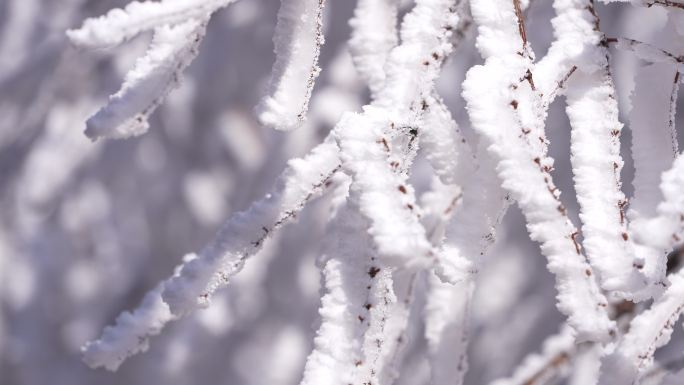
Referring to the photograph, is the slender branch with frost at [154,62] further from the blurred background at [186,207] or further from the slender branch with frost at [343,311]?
the blurred background at [186,207]

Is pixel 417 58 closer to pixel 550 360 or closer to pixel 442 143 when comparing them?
pixel 442 143

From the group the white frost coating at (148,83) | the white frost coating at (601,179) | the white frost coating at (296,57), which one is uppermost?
the white frost coating at (148,83)

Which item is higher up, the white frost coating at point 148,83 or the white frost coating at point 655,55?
the white frost coating at point 148,83

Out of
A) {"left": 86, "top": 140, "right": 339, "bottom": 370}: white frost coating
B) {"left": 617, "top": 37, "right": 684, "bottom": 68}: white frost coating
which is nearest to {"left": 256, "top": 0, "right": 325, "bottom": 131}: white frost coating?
{"left": 86, "top": 140, "right": 339, "bottom": 370}: white frost coating

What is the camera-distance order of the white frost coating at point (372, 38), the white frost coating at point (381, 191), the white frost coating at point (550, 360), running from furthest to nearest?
1. the white frost coating at point (550, 360)
2. the white frost coating at point (372, 38)
3. the white frost coating at point (381, 191)

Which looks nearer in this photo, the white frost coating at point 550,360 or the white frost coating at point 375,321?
the white frost coating at point 375,321

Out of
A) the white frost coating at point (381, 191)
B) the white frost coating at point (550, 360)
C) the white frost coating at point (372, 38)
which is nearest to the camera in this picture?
the white frost coating at point (381, 191)

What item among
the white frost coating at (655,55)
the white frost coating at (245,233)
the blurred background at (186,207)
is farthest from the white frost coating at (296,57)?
the blurred background at (186,207)
